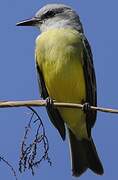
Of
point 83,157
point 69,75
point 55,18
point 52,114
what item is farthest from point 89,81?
point 55,18

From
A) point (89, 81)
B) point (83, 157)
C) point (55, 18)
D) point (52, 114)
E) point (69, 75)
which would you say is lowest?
point (83, 157)

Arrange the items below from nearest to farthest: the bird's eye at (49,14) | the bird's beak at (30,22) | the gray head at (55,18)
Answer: the bird's beak at (30,22) < the gray head at (55,18) < the bird's eye at (49,14)

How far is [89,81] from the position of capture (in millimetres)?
5289

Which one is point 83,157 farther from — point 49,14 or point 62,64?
point 49,14

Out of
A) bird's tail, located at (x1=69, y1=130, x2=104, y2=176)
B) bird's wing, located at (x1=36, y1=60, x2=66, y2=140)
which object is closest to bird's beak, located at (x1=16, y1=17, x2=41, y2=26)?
bird's wing, located at (x1=36, y1=60, x2=66, y2=140)

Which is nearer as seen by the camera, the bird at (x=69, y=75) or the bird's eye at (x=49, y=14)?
the bird at (x=69, y=75)

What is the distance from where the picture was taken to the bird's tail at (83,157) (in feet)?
16.4

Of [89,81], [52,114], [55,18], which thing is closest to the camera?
[89,81]

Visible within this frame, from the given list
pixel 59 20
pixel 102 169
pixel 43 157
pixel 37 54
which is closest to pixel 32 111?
pixel 43 157

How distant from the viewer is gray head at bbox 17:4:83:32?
19.0ft

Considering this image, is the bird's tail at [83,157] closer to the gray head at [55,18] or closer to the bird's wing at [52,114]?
the bird's wing at [52,114]

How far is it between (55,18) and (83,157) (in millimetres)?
1689

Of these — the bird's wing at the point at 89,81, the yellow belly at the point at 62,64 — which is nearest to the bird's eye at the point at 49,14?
the yellow belly at the point at 62,64

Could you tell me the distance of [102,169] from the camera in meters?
4.93
